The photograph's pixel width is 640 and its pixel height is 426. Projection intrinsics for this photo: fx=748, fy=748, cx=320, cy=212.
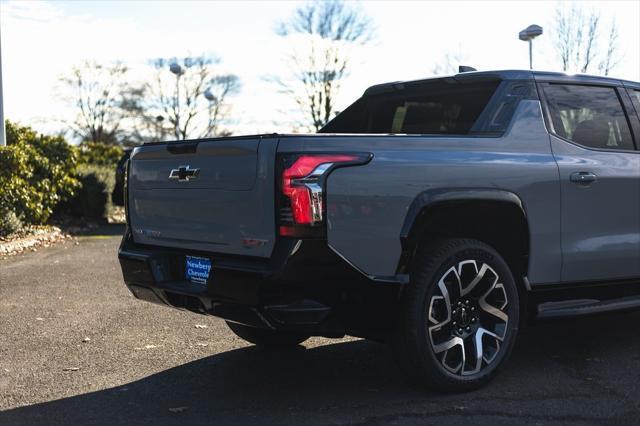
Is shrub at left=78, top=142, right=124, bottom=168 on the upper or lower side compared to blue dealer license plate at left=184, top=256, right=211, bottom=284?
upper

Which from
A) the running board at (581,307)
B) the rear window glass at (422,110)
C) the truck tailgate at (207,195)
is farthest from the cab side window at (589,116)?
the truck tailgate at (207,195)

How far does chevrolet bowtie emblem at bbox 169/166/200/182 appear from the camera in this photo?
411 centimetres

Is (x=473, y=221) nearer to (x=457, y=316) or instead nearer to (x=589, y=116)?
(x=457, y=316)

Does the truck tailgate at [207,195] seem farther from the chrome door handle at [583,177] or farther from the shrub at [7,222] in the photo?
the shrub at [7,222]

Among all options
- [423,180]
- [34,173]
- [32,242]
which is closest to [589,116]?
[423,180]

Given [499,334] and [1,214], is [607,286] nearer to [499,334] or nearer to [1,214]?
[499,334]

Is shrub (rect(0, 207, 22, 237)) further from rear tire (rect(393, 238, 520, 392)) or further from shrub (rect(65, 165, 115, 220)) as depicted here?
rear tire (rect(393, 238, 520, 392))

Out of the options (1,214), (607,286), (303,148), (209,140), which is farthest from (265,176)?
(1,214)

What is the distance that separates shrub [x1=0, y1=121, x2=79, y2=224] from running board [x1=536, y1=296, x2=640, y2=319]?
9.96m

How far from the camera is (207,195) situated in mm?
4023

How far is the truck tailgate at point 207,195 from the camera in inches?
147

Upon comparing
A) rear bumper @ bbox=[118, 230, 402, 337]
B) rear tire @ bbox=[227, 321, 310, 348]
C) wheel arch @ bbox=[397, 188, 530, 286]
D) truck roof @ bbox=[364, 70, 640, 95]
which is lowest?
rear tire @ bbox=[227, 321, 310, 348]

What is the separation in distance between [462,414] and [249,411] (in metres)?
1.12

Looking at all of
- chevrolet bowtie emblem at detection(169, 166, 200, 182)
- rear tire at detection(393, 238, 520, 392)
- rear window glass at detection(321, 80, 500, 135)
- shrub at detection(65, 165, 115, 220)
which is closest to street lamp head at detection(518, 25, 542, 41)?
shrub at detection(65, 165, 115, 220)
